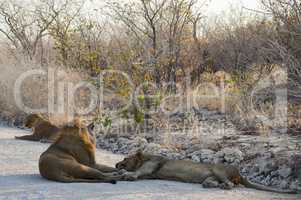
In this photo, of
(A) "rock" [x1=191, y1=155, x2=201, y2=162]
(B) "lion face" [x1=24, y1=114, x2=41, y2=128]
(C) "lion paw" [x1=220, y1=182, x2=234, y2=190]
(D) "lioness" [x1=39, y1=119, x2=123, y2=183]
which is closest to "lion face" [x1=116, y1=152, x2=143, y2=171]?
(D) "lioness" [x1=39, y1=119, x2=123, y2=183]

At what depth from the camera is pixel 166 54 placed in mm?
15984

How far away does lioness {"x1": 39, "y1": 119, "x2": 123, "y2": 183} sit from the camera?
25.1ft

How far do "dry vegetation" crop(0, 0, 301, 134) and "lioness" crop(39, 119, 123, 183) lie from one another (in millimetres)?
3407

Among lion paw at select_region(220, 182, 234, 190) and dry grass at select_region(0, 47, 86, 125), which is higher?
dry grass at select_region(0, 47, 86, 125)

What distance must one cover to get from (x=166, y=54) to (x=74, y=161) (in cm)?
855

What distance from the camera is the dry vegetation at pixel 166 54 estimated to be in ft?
37.0

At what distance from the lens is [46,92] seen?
56.0ft

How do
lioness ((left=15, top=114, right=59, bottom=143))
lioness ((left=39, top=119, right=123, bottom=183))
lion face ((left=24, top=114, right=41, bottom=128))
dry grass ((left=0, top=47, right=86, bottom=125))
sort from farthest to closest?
dry grass ((left=0, top=47, right=86, bottom=125))
lion face ((left=24, top=114, right=41, bottom=128))
lioness ((left=15, top=114, right=59, bottom=143))
lioness ((left=39, top=119, right=123, bottom=183))

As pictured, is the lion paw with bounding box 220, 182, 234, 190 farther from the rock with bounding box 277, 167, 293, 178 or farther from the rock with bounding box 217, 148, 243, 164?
the rock with bounding box 217, 148, 243, 164

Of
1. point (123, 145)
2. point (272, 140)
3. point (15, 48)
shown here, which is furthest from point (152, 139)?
point (15, 48)

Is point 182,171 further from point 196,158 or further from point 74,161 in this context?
point 196,158

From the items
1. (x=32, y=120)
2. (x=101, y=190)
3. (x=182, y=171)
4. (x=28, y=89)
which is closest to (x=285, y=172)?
(x=182, y=171)

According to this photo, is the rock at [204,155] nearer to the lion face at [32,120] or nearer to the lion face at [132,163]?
the lion face at [132,163]

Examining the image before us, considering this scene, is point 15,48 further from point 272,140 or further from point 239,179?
point 239,179
